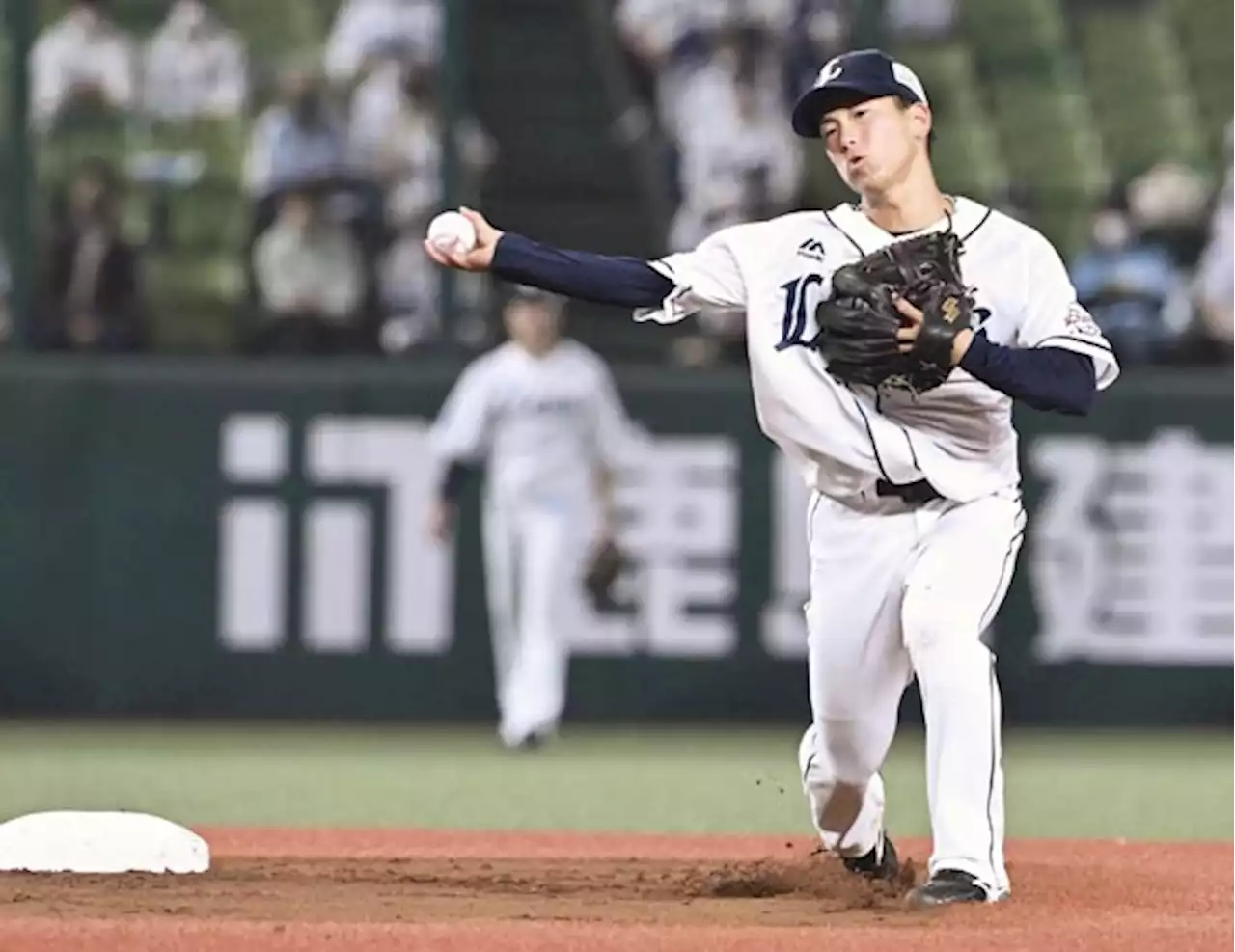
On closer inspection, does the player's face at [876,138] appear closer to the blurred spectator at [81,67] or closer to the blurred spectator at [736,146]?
the blurred spectator at [736,146]

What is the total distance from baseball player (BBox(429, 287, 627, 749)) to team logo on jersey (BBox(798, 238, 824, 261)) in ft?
18.9

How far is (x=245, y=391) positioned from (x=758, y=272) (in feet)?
22.9

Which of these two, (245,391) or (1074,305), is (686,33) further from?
(1074,305)

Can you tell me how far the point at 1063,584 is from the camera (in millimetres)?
12672

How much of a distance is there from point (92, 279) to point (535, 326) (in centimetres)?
209

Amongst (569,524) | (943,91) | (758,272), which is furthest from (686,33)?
(758,272)

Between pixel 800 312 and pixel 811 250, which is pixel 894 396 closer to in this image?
pixel 800 312

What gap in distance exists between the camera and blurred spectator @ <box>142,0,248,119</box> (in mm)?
12531

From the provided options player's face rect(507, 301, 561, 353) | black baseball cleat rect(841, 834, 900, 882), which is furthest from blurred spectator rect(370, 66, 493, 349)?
black baseball cleat rect(841, 834, 900, 882)

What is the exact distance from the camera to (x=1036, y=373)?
562 cm

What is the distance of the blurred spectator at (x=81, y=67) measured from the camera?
12477 millimetres

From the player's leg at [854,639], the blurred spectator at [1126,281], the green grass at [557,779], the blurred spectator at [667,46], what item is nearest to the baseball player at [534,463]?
the green grass at [557,779]

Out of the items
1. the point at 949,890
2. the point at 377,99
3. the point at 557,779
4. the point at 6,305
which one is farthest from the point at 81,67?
the point at 949,890

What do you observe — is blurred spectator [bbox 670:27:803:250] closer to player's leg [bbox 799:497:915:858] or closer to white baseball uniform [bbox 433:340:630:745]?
white baseball uniform [bbox 433:340:630:745]
